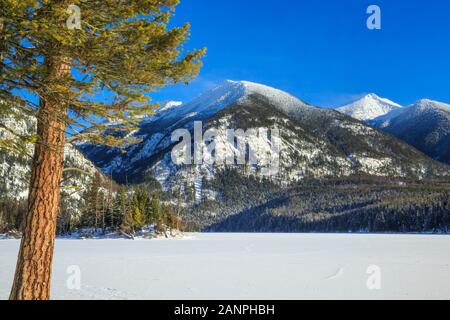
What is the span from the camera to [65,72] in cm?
799

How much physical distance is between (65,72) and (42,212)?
278 cm

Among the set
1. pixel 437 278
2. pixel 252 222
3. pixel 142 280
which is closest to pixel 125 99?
pixel 142 280

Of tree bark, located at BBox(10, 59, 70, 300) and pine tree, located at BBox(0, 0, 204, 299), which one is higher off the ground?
pine tree, located at BBox(0, 0, 204, 299)

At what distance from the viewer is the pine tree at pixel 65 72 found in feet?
21.2

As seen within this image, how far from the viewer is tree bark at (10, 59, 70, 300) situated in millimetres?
7301

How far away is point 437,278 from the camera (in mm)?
15289

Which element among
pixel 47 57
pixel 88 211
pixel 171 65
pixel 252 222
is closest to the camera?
pixel 47 57

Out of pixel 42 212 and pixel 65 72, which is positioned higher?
pixel 65 72

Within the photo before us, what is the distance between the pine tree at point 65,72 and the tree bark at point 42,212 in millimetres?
17

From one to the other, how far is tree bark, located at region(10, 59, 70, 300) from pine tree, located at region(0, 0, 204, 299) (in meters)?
0.02

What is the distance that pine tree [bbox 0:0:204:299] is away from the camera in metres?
6.45

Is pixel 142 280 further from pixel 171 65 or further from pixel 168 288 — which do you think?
pixel 171 65

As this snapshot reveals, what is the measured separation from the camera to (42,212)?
7422mm
